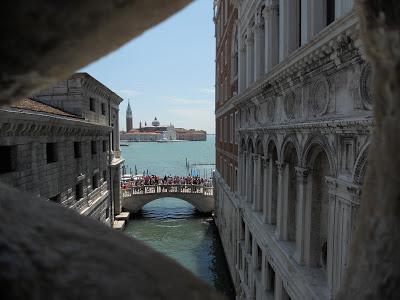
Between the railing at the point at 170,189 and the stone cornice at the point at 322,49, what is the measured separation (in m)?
23.8

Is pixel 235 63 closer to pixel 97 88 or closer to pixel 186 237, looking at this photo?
pixel 97 88

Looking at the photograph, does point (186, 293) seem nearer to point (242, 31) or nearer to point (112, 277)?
point (112, 277)

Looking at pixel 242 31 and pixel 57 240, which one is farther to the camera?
pixel 242 31

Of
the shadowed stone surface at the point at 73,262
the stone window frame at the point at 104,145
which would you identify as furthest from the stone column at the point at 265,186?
the stone window frame at the point at 104,145

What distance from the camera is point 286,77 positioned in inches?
356

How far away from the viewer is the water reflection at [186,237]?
20.5 metres

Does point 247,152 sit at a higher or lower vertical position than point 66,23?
lower

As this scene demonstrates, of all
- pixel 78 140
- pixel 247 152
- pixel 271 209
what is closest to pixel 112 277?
pixel 271 209

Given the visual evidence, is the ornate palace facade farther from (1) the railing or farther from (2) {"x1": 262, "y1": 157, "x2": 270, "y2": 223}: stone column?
(1) the railing

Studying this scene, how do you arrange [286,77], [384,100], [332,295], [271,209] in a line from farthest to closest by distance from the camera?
[271,209] → [286,77] → [332,295] → [384,100]

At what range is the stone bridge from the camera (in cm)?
3272

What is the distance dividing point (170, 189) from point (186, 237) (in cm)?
701

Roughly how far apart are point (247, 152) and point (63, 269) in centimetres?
1486

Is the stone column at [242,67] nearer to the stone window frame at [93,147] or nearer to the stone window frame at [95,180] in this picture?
the stone window frame at [93,147]
